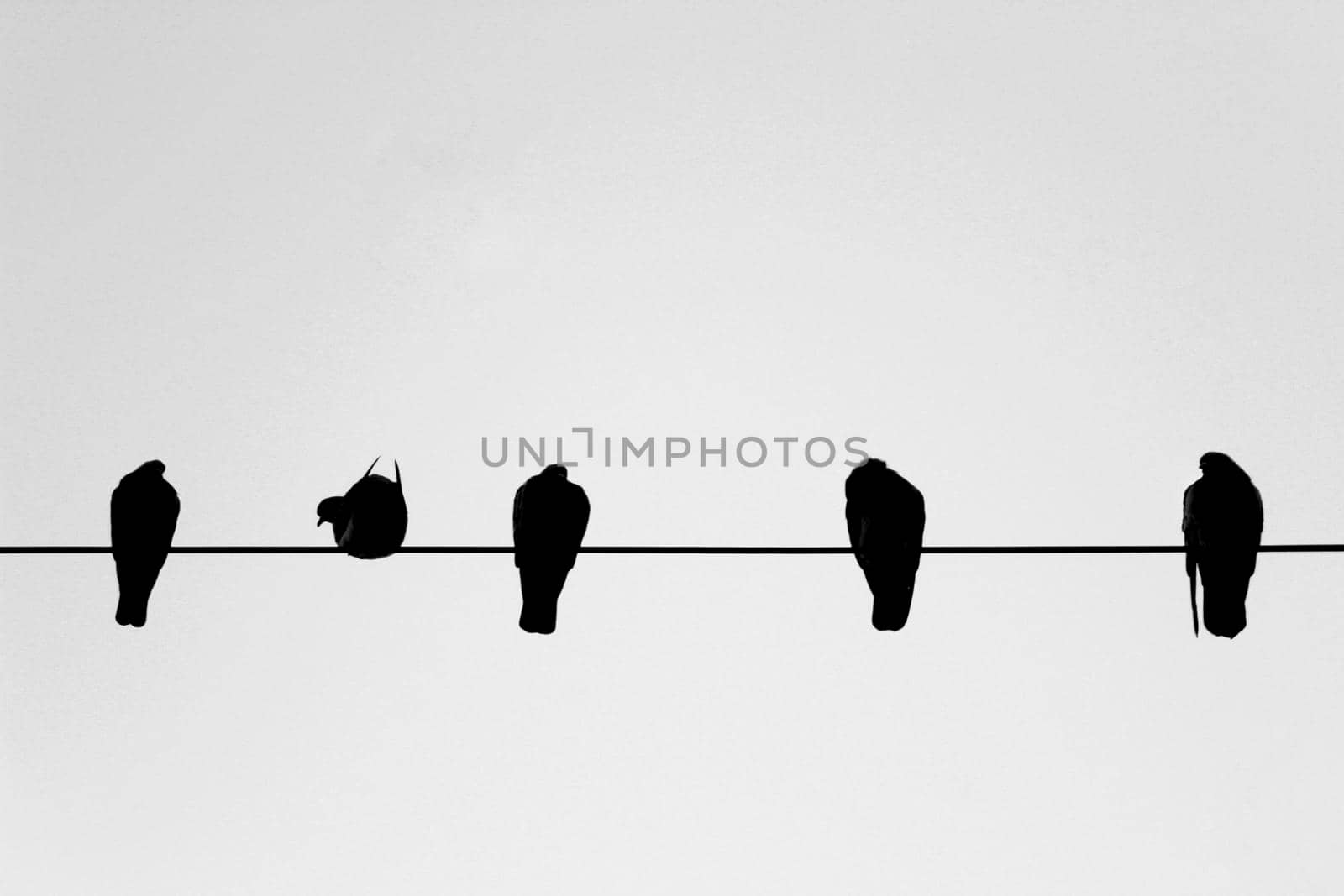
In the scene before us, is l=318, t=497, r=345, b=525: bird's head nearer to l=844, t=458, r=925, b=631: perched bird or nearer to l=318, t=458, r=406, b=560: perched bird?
l=318, t=458, r=406, b=560: perched bird

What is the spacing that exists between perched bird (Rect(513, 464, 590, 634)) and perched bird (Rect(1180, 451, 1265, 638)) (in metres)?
3.47

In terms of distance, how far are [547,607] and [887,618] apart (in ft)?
6.33

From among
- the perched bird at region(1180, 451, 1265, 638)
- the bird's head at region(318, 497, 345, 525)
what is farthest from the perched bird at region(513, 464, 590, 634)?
the perched bird at region(1180, 451, 1265, 638)

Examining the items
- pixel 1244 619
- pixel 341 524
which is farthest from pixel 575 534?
pixel 1244 619

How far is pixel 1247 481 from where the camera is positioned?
675 centimetres

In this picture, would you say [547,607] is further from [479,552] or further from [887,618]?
[887,618]

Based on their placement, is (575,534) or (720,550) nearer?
(720,550)

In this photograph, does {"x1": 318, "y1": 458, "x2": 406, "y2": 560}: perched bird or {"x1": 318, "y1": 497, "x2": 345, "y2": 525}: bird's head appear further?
{"x1": 318, "y1": 497, "x2": 345, "y2": 525}: bird's head

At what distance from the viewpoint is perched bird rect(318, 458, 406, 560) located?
6977 mm

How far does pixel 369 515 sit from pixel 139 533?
1.33m

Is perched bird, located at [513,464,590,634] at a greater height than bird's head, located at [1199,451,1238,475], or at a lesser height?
lesser

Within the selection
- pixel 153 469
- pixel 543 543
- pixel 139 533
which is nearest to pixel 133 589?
pixel 139 533

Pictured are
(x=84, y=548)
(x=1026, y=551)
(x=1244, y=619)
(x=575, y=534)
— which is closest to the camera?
(x=1026, y=551)

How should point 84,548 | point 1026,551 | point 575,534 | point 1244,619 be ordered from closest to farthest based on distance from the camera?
point 1026,551
point 84,548
point 1244,619
point 575,534
